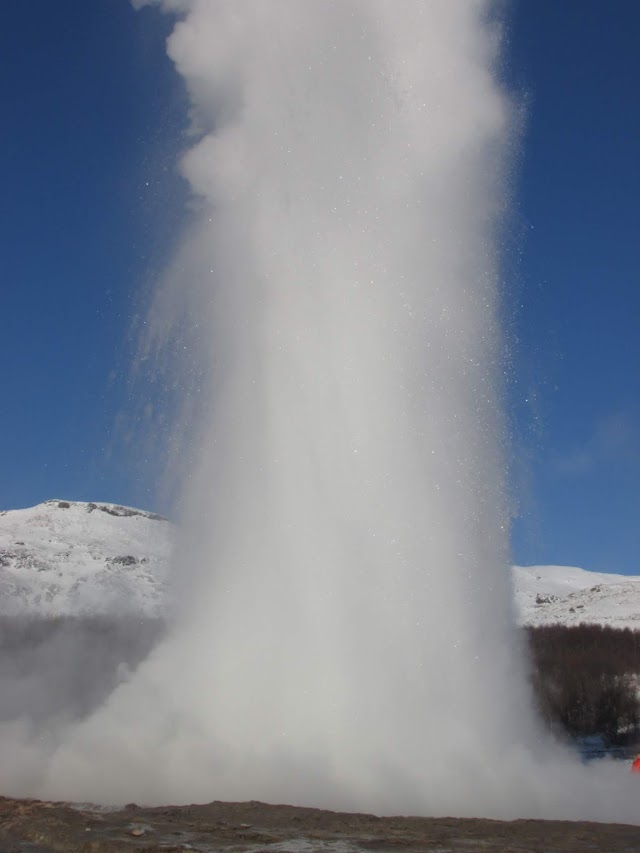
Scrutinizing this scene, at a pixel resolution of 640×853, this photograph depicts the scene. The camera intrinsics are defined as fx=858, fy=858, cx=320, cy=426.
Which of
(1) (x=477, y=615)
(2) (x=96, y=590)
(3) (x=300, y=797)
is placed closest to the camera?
(3) (x=300, y=797)

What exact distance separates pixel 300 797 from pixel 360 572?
176 inches

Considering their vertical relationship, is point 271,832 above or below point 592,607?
below

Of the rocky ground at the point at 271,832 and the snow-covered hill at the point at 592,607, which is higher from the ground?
the snow-covered hill at the point at 592,607

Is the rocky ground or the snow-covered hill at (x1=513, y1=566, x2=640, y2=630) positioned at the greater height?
the snow-covered hill at (x1=513, y1=566, x2=640, y2=630)

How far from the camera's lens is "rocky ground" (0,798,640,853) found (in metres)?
9.74

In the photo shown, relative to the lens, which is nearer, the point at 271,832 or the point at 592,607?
the point at 271,832

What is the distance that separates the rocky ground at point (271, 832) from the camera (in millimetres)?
9742

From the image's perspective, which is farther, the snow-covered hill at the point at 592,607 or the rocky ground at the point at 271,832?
the snow-covered hill at the point at 592,607

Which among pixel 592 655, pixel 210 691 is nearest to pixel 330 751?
pixel 210 691

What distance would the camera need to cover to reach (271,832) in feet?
34.6

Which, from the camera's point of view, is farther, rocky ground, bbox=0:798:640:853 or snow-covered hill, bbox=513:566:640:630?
snow-covered hill, bbox=513:566:640:630

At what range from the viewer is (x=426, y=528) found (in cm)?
1702

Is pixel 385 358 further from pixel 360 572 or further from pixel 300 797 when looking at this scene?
pixel 300 797

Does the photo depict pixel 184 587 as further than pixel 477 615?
Yes
